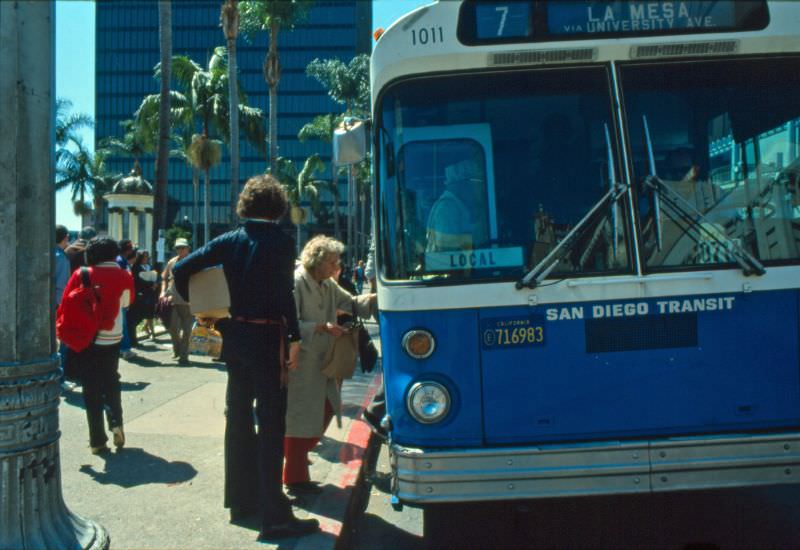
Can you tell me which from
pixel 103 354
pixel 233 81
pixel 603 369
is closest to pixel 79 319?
pixel 103 354

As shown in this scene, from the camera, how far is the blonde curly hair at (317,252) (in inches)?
218

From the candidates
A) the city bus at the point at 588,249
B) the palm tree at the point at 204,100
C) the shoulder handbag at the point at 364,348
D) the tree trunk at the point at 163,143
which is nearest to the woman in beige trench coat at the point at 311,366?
the shoulder handbag at the point at 364,348

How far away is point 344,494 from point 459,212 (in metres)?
2.33

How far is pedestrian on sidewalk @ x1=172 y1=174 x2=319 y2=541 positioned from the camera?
14.7 feet

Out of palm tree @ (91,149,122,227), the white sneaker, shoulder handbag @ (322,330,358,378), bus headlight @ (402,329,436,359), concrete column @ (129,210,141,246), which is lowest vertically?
the white sneaker

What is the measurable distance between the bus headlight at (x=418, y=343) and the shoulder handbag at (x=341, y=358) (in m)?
1.44

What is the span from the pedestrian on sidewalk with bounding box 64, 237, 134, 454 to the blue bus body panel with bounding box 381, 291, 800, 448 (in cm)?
324

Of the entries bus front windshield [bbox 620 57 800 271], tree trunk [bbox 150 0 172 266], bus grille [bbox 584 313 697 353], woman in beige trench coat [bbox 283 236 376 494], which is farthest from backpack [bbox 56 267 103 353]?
tree trunk [bbox 150 0 172 266]

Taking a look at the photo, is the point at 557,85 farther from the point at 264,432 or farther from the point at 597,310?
the point at 264,432

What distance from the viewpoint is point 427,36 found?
4.16m

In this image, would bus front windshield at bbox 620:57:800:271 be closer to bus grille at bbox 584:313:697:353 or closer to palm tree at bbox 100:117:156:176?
bus grille at bbox 584:313:697:353

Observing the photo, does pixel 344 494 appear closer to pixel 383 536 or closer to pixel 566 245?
pixel 383 536

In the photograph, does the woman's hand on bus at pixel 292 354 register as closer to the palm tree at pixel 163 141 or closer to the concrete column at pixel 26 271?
the concrete column at pixel 26 271

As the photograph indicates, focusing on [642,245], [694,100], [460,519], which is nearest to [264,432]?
[460,519]
